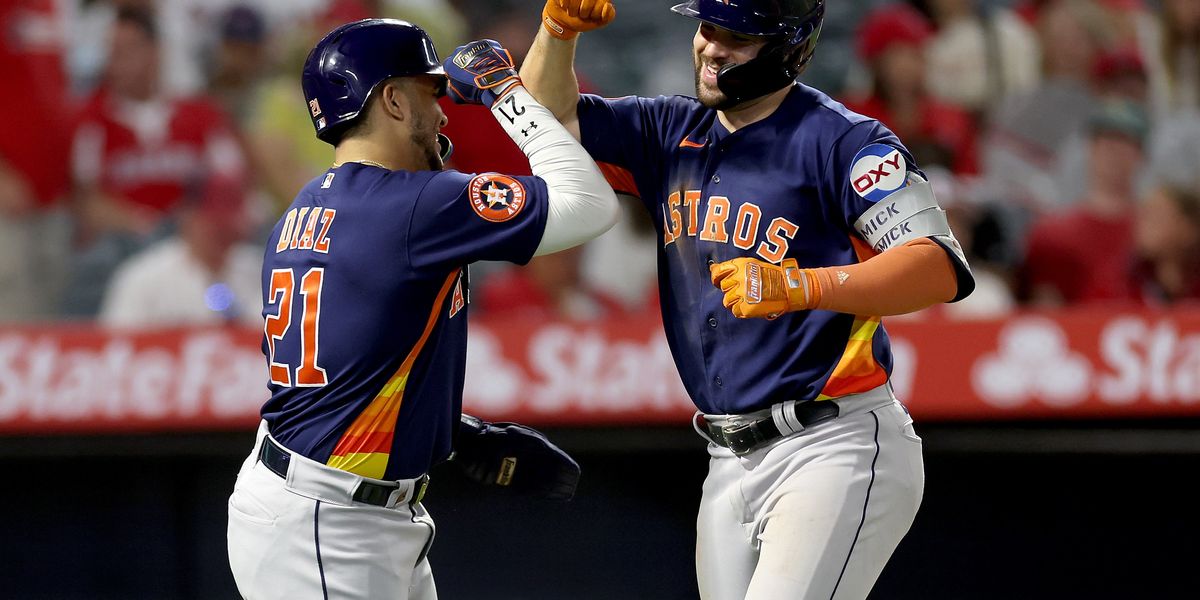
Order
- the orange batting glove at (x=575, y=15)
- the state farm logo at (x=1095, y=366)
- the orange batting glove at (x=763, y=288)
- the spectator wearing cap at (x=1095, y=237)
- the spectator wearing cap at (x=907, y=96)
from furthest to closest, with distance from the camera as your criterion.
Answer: the spectator wearing cap at (x=907, y=96)
the spectator wearing cap at (x=1095, y=237)
the state farm logo at (x=1095, y=366)
the orange batting glove at (x=575, y=15)
the orange batting glove at (x=763, y=288)

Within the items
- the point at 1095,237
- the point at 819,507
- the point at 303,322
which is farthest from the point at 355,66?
the point at 1095,237

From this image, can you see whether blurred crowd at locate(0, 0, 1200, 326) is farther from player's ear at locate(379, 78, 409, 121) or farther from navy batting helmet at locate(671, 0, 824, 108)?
player's ear at locate(379, 78, 409, 121)

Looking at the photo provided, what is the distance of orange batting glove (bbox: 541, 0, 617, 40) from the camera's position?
9.39 ft

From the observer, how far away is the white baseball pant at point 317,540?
2.62 metres

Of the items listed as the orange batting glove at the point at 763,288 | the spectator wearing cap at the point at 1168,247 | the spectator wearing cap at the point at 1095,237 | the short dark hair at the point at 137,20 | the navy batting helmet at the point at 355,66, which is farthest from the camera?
the short dark hair at the point at 137,20

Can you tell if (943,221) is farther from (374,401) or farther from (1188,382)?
(1188,382)

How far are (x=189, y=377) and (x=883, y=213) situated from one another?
10.9 feet

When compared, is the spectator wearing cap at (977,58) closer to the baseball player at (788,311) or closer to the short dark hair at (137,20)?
the baseball player at (788,311)

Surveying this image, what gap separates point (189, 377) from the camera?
514 cm

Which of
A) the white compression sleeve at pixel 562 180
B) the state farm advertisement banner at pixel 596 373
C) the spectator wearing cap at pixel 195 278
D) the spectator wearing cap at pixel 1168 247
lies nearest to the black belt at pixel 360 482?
the white compression sleeve at pixel 562 180

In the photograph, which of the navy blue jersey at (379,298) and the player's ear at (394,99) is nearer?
the navy blue jersey at (379,298)

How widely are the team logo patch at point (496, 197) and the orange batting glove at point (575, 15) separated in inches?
17.2

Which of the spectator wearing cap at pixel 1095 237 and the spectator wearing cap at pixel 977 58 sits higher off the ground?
the spectator wearing cap at pixel 977 58

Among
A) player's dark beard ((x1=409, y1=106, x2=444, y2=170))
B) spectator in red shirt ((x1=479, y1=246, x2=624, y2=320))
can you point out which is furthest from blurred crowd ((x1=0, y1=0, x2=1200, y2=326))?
player's dark beard ((x1=409, y1=106, x2=444, y2=170))
